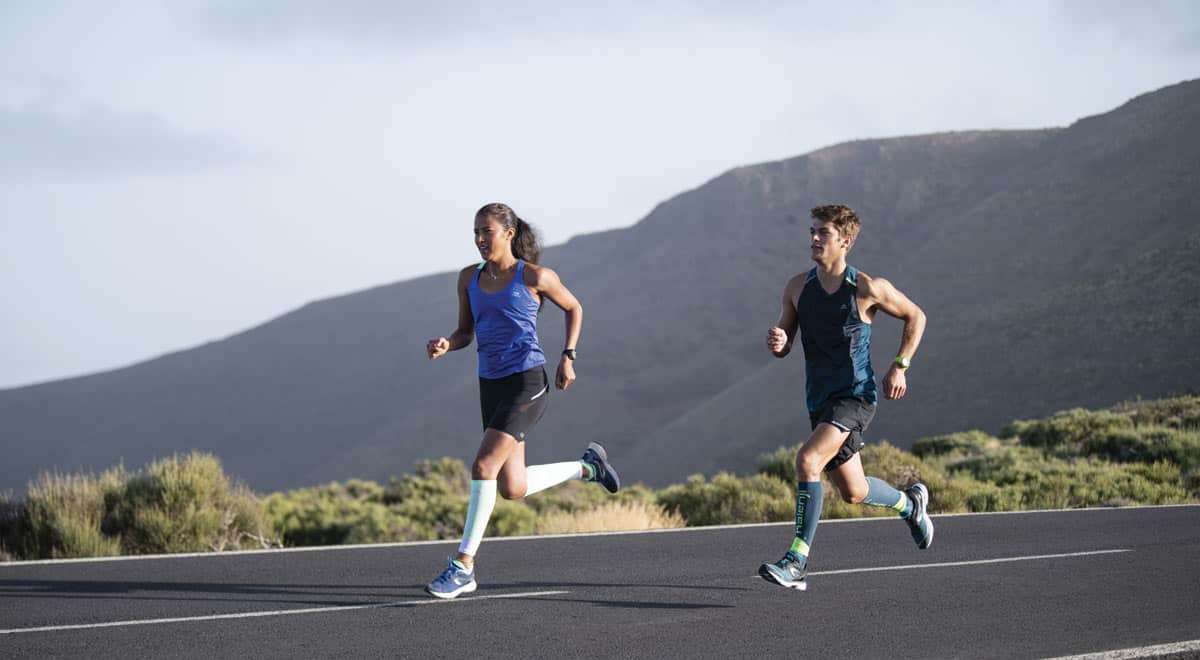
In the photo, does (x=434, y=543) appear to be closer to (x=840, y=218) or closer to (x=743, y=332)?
(x=840, y=218)

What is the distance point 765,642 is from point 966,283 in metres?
72.8

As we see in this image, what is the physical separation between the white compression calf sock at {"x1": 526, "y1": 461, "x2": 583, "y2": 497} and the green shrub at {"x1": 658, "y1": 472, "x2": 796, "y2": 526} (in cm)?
554

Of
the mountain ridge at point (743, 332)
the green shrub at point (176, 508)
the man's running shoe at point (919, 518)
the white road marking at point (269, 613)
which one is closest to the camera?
the white road marking at point (269, 613)

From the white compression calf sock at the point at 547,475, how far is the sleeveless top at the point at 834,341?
1.81m

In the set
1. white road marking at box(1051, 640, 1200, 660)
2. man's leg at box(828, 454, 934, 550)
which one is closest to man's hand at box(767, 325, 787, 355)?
man's leg at box(828, 454, 934, 550)

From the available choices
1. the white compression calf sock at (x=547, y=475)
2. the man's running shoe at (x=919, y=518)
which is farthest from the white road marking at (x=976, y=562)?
the white compression calf sock at (x=547, y=475)

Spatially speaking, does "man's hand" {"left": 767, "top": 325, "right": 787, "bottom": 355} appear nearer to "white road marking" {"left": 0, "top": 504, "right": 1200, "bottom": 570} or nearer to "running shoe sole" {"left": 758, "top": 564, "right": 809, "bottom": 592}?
"running shoe sole" {"left": 758, "top": 564, "right": 809, "bottom": 592}

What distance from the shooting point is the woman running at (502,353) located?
764 cm

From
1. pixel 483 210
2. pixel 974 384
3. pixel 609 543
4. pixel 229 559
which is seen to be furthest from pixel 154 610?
pixel 974 384

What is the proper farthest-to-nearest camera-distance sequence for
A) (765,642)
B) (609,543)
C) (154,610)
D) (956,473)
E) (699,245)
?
(699,245) → (956,473) → (609,543) → (154,610) → (765,642)

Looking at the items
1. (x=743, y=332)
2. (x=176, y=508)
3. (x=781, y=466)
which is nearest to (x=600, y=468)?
(x=176, y=508)

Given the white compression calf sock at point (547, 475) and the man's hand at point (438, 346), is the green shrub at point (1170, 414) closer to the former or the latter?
the white compression calf sock at point (547, 475)

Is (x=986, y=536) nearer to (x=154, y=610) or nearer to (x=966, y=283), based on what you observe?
(x=154, y=610)

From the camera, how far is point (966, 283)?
75.8 meters
